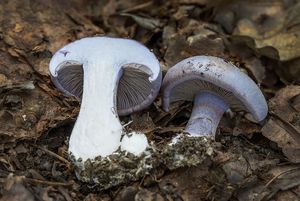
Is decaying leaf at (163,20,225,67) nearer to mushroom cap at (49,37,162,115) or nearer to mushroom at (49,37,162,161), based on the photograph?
mushroom cap at (49,37,162,115)

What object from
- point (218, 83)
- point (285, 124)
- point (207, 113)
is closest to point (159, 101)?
point (207, 113)

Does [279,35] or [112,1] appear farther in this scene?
[112,1]

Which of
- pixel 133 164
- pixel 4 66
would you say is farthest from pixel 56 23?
pixel 133 164

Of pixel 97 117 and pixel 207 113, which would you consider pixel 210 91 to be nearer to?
pixel 207 113

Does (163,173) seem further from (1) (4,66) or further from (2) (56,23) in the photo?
(2) (56,23)

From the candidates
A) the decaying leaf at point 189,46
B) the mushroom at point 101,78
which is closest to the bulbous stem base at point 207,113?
the mushroom at point 101,78

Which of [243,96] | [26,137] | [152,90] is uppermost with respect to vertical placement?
[243,96]

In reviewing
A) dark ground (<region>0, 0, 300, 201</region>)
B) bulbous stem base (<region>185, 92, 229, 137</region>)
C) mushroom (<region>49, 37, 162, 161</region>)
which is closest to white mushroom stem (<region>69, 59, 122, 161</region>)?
mushroom (<region>49, 37, 162, 161</region>)

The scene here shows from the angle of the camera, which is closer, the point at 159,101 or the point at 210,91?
the point at 210,91
